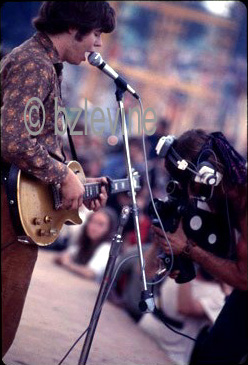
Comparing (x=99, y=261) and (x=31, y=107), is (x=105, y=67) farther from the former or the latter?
(x=99, y=261)

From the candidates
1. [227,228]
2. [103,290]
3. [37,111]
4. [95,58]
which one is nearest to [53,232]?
[103,290]

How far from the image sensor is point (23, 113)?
2676 mm

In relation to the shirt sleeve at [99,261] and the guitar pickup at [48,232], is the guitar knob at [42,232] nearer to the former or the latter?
the guitar pickup at [48,232]

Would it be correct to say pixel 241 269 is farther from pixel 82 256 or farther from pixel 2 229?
pixel 82 256

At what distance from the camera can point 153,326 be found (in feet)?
18.9

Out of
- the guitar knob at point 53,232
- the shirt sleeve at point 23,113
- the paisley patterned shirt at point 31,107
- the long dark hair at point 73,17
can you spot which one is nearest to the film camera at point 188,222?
the guitar knob at point 53,232

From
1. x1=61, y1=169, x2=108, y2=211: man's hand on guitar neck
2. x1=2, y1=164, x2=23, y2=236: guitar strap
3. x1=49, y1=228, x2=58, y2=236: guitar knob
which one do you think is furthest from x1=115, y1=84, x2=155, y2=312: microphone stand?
x1=2, y1=164, x2=23, y2=236: guitar strap

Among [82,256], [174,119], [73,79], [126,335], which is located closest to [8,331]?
[126,335]

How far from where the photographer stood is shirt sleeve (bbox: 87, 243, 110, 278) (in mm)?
7023

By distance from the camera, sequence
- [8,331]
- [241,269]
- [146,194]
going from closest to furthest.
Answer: [8,331] → [241,269] → [146,194]

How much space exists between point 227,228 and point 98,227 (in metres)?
3.72

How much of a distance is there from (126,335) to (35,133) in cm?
291

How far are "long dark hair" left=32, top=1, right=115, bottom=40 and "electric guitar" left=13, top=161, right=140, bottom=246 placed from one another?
76 centimetres

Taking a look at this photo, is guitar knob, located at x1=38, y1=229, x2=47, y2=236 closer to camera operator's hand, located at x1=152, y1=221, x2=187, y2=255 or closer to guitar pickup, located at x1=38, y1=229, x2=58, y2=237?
guitar pickup, located at x1=38, y1=229, x2=58, y2=237
